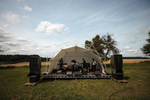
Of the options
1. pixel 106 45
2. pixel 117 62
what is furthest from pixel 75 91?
pixel 106 45

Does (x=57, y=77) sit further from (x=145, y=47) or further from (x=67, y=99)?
(x=145, y=47)

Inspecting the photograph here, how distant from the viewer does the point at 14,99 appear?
3686 mm

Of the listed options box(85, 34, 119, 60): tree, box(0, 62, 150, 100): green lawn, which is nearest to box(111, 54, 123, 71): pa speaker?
box(0, 62, 150, 100): green lawn

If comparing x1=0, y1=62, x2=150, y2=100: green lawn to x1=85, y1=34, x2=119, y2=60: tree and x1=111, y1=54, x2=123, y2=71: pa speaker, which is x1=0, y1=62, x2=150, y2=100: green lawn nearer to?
x1=111, y1=54, x2=123, y2=71: pa speaker

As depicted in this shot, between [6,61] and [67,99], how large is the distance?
94.3 ft

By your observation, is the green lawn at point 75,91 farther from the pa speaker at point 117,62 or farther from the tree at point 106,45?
the tree at point 106,45

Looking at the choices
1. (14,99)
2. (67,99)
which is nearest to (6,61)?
(14,99)

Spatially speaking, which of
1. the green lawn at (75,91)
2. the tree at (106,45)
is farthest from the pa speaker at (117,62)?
the tree at (106,45)

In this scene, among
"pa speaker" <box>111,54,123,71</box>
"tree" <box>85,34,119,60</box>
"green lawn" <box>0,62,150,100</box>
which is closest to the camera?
"green lawn" <box>0,62,150,100</box>

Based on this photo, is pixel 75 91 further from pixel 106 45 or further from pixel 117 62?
pixel 106 45

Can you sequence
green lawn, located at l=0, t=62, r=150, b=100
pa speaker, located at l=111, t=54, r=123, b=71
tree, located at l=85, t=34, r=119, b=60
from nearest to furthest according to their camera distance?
green lawn, located at l=0, t=62, r=150, b=100 < pa speaker, located at l=111, t=54, r=123, b=71 < tree, located at l=85, t=34, r=119, b=60

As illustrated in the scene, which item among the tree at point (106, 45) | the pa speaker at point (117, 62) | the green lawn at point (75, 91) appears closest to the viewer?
the green lawn at point (75, 91)

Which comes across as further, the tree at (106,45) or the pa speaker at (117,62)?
the tree at (106,45)

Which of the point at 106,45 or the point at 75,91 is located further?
the point at 106,45
